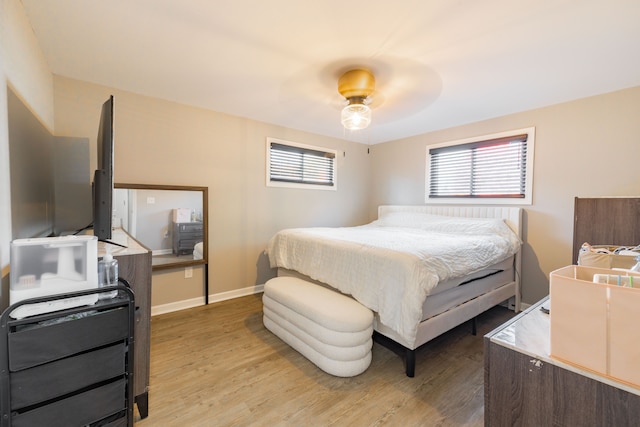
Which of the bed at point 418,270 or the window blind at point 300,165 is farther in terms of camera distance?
the window blind at point 300,165

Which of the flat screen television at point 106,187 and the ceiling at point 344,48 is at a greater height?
the ceiling at point 344,48

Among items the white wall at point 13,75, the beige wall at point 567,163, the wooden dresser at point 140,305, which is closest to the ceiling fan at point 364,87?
the beige wall at point 567,163

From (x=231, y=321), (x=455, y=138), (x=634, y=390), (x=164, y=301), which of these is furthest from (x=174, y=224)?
(x=455, y=138)

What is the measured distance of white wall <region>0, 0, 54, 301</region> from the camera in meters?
1.25

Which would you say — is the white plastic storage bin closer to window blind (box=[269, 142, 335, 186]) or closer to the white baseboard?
the white baseboard

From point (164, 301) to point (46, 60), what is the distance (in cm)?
239

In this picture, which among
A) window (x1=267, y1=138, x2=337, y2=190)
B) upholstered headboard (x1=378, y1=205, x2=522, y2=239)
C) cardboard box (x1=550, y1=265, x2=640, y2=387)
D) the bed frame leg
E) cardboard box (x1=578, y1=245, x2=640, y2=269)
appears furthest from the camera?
window (x1=267, y1=138, x2=337, y2=190)

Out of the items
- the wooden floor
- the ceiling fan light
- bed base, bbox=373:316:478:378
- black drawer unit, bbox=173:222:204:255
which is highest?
the ceiling fan light

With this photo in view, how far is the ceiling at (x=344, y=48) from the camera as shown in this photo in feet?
5.24

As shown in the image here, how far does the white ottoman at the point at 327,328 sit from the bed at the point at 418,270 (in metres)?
0.15

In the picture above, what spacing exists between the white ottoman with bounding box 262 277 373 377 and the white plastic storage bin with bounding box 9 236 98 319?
134 cm

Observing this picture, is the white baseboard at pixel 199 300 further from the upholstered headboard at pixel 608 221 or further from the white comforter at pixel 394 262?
the upholstered headboard at pixel 608 221

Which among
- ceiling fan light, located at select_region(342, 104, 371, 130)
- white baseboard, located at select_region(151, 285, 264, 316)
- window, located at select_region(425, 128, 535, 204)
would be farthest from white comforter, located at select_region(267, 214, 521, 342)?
ceiling fan light, located at select_region(342, 104, 371, 130)

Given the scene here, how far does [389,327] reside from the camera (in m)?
1.96
